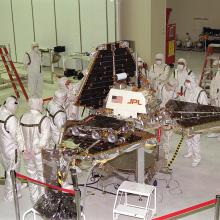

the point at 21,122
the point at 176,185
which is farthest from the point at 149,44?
the point at 21,122

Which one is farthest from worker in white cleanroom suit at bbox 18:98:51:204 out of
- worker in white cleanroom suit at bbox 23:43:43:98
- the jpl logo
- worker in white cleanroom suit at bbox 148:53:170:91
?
worker in white cleanroom suit at bbox 23:43:43:98

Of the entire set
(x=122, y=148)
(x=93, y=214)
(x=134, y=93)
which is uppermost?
(x=134, y=93)

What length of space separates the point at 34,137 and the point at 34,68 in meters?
5.35

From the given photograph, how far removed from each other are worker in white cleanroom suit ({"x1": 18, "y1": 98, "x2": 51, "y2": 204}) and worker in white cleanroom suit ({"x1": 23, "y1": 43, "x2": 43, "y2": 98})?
198 inches

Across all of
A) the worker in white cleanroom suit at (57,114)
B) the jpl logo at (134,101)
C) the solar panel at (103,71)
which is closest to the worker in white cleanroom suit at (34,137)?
the worker in white cleanroom suit at (57,114)

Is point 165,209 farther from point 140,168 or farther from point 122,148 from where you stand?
point 122,148

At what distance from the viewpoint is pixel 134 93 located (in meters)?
6.10

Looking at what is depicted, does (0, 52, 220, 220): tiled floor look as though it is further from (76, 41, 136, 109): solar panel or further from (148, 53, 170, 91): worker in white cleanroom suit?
(148, 53, 170, 91): worker in white cleanroom suit

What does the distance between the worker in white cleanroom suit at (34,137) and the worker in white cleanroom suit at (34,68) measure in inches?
198

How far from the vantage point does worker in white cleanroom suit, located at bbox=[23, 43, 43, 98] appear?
10898 millimetres

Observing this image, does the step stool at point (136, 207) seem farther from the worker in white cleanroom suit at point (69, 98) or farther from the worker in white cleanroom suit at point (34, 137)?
the worker in white cleanroom suit at point (69, 98)

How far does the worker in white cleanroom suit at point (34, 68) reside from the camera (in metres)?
10.9

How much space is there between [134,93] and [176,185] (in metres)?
1.73

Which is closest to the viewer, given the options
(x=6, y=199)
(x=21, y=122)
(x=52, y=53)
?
(x=21, y=122)
